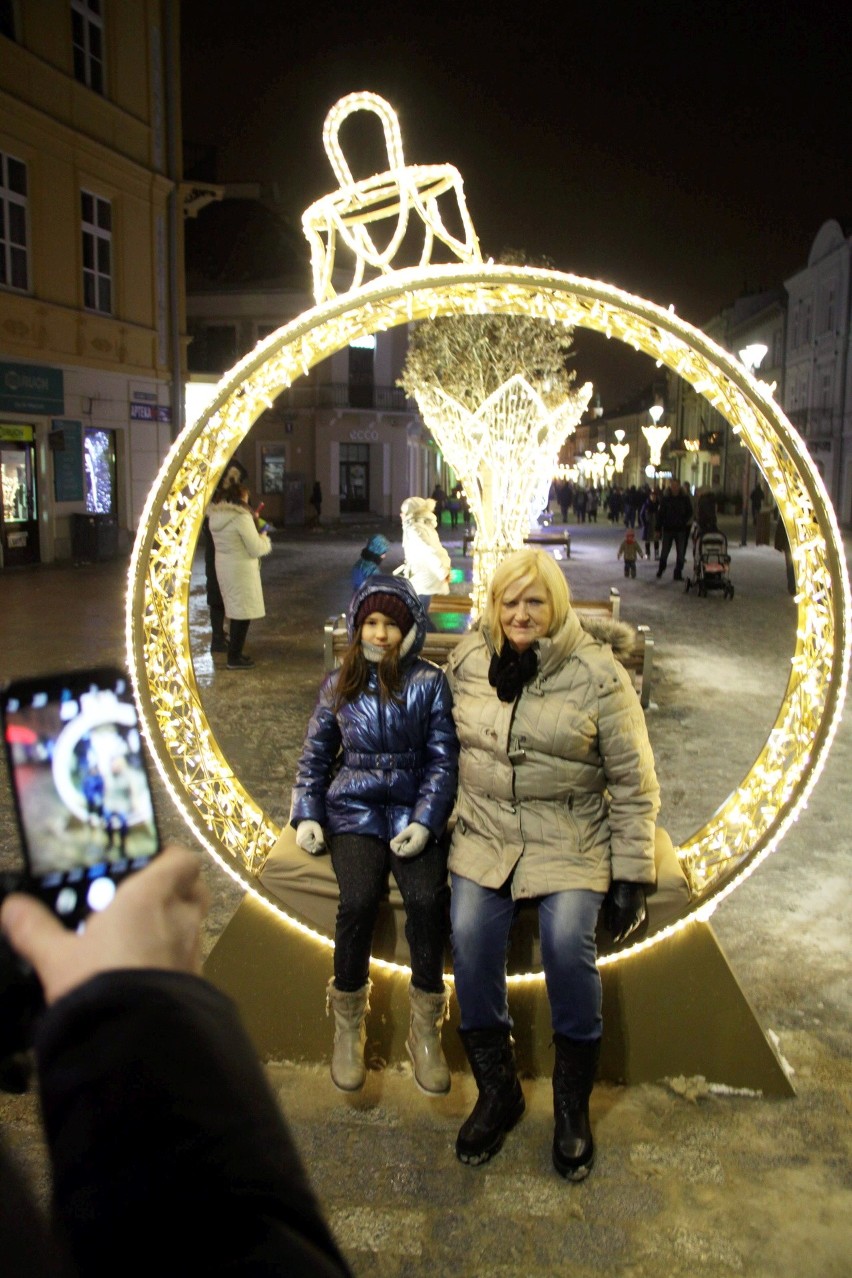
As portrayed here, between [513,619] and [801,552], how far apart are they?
47.2 inches

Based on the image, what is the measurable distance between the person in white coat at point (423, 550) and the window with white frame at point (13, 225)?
488 inches

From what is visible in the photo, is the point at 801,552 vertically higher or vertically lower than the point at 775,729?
higher

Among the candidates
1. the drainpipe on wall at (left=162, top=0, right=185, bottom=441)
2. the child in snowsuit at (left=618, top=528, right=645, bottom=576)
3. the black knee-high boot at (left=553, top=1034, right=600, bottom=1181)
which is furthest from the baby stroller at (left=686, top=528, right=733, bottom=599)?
the black knee-high boot at (left=553, top=1034, right=600, bottom=1181)

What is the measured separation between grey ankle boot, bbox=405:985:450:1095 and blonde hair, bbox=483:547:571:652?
1182 millimetres

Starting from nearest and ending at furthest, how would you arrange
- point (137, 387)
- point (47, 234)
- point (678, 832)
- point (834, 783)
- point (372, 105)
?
point (372, 105)
point (678, 832)
point (834, 783)
point (47, 234)
point (137, 387)

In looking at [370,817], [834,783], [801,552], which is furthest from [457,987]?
[834,783]

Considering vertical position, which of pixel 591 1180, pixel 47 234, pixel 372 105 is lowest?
pixel 591 1180

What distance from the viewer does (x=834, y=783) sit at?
22.2ft

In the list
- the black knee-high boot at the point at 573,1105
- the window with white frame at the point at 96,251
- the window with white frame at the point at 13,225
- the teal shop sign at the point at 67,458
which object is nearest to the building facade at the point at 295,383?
the window with white frame at the point at 96,251

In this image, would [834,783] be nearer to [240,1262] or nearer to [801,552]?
[801,552]

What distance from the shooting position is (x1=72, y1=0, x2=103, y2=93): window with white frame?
19.2 meters

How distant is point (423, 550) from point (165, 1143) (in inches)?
349

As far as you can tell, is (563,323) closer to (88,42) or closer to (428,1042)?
(428,1042)

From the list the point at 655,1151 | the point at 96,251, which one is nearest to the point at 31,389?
the point at 96,251
